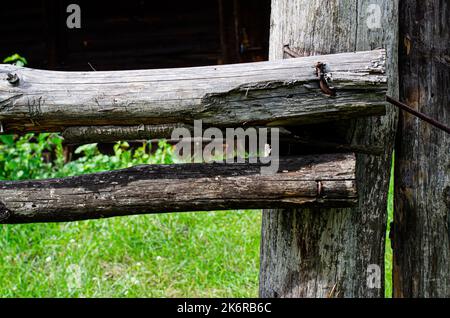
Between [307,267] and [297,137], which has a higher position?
[297,137]

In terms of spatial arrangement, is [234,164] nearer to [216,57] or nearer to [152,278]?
[152,278]

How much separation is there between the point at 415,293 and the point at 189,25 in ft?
15.8

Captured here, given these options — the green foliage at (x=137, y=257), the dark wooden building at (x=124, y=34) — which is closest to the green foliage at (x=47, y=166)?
the green foliage at (x=137, y=257)

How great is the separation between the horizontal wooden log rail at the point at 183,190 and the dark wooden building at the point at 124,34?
4.64 meters

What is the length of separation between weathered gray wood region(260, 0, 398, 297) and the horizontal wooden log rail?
167 millimetres

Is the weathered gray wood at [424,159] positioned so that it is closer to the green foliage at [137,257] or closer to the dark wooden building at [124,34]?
the green foliage at [137,257]

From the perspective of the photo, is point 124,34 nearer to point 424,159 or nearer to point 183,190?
point 424,159

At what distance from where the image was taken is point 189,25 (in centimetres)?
642

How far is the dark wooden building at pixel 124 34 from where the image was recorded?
637 cm

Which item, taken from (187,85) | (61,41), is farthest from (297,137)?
(61,41)

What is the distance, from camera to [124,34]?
255 inches

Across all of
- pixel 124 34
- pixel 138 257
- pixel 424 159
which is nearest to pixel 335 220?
pixel 424 159

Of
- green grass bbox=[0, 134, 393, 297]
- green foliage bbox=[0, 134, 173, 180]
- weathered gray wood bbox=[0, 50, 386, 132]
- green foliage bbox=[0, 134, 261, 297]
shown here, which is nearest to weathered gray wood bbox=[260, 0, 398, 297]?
weathered gray wood bbox=[0, 50, 386, 132]

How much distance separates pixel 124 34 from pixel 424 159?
4967 mm
